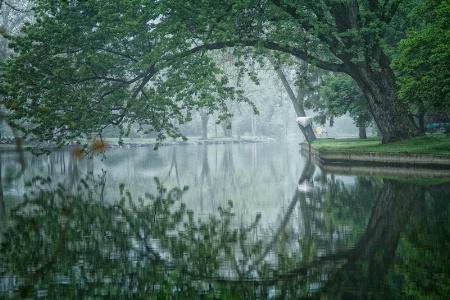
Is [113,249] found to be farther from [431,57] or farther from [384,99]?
[384,99]

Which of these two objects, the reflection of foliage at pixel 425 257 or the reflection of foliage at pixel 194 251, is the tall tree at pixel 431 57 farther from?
the reflection of foliage at pixel 425 257

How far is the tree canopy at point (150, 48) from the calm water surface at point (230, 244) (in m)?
10.6

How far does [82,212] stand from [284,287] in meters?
7.94

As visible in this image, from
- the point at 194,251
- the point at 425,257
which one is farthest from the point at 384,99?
the point at 194,251

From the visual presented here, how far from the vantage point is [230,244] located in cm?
941

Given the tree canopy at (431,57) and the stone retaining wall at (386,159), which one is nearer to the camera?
the tree canopy at (431,57)

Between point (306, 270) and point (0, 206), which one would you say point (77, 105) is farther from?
point (306, 270)

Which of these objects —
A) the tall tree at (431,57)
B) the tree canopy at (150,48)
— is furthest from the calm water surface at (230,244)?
the tree canopy at (150,48)

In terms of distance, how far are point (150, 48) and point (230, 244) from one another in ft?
71.0

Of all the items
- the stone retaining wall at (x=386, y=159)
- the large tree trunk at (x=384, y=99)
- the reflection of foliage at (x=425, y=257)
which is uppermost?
the large tree trunk at (x=384, y=99)

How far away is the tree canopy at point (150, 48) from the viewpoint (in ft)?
90.1

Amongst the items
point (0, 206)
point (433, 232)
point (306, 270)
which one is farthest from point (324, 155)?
point (306, 270)

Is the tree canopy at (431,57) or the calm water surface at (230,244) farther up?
the tree canopy at (431,57)

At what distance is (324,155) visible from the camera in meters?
34.8
